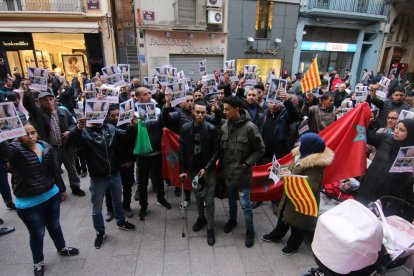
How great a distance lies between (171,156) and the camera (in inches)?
189

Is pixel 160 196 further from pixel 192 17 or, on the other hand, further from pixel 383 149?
pixel 192 17

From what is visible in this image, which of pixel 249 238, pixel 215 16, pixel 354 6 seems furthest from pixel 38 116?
pixel 354 6

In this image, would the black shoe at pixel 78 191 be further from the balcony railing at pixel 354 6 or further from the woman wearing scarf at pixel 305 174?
the balcony railing at pixel 354 6

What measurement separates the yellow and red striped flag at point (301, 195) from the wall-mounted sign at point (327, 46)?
1764 cm

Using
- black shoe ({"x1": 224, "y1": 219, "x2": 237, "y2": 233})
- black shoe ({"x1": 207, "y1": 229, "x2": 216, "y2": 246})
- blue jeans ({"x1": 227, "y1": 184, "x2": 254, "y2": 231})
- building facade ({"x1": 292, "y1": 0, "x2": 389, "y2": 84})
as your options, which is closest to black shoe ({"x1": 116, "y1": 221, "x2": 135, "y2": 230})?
black shoe ({"x1": 207, "y1": 229, "x2": 216, "y2": 246})

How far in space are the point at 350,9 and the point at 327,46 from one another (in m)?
3.00

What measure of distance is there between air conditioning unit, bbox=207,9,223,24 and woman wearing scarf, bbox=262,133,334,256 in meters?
14.8

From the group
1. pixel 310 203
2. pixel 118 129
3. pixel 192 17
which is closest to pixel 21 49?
pixel 192 17

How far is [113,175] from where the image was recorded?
3.95m

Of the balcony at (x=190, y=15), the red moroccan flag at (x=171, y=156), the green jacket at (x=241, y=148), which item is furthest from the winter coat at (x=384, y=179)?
the balcony at (x=190, y=15)

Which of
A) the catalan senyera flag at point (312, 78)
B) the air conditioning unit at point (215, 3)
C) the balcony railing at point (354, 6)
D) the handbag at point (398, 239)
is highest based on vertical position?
the balcony railing at point (354, 6)

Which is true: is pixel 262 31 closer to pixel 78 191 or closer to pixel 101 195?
pixel 78 191

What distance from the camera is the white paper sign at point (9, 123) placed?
112 inches

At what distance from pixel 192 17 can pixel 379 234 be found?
54.7 feet
